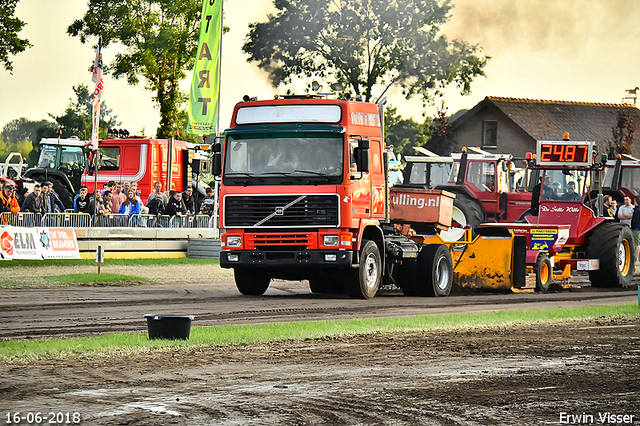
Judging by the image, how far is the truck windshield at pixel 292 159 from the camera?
18.4 m

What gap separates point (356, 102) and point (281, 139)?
1706mm

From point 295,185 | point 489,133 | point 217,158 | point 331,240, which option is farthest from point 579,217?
point 489,133

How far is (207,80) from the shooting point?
30.5m

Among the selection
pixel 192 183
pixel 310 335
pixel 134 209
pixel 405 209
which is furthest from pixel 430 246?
pixel 192 183

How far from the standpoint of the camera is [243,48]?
169 feet

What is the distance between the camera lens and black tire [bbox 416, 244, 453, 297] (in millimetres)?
20281

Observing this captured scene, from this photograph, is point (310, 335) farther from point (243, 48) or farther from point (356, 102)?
point (243, 48)

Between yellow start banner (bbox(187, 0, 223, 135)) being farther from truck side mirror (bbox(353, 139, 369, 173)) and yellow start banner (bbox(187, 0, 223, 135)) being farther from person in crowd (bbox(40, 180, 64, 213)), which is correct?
truck side mirror (bbox(353, 139, 369, 173))

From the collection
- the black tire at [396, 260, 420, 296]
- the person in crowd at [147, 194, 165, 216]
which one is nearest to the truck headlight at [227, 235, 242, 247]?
the black tire at [396, 260, 420, 296]

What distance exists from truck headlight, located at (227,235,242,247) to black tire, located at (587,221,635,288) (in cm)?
849

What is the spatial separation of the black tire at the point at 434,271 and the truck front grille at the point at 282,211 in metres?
2.69

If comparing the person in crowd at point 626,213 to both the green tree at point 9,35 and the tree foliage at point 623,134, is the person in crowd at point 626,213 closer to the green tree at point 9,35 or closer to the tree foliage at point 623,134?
the tree foliage at point 623,134

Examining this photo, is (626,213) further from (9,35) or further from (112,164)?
(9,35)

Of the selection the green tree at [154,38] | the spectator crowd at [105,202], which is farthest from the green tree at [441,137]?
the spectator crowd at [105,202]
